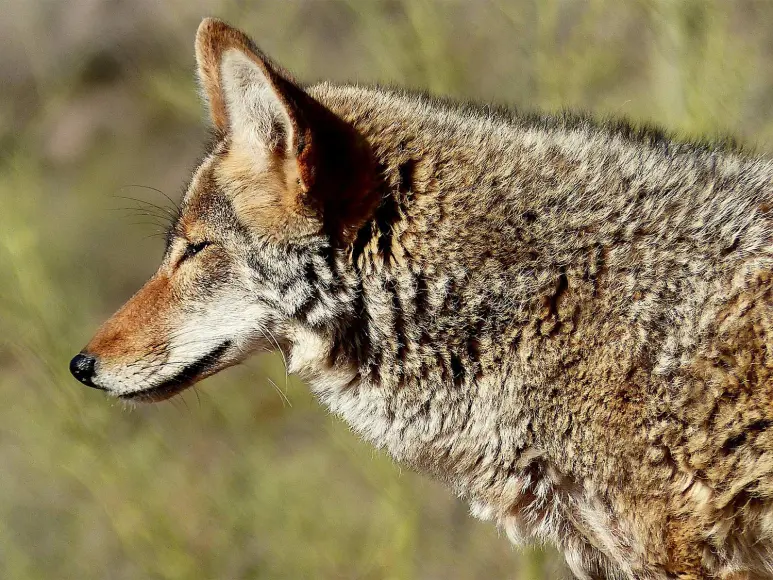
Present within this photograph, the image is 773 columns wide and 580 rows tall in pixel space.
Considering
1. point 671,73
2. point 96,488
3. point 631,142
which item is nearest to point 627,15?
point 671,73

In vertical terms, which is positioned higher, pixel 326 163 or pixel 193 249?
pixel 326 163

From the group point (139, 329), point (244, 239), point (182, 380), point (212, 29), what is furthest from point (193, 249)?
point (212, 29)

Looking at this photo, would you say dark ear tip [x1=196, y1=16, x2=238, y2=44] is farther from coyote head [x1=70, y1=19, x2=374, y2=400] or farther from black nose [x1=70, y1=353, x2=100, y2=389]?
black nose [x1=70, y1=353, x2=100, y2=389]

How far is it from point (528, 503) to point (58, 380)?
4328mm

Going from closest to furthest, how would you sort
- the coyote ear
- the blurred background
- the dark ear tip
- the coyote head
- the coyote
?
the coyote
the coyote ear
the coyote head
the dark ear tip
the blurred background

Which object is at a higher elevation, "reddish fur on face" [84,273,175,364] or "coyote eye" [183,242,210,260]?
"coyote eye" [183,242,210,260]

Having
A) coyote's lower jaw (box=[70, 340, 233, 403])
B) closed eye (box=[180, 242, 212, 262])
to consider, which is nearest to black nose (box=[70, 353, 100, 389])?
coyote's lower jaw (box=[70, 340, 233, 403])

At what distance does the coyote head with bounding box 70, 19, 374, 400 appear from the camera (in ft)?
11.2

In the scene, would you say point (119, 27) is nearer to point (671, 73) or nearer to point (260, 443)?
point (260, 443)

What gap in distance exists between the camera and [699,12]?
6.22 m

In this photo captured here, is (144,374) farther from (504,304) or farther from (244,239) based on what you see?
(504,304)

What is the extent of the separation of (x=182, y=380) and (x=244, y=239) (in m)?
0.70

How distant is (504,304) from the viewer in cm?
339

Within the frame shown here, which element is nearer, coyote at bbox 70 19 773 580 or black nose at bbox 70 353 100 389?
coyote at bbox 70 19 773 580
